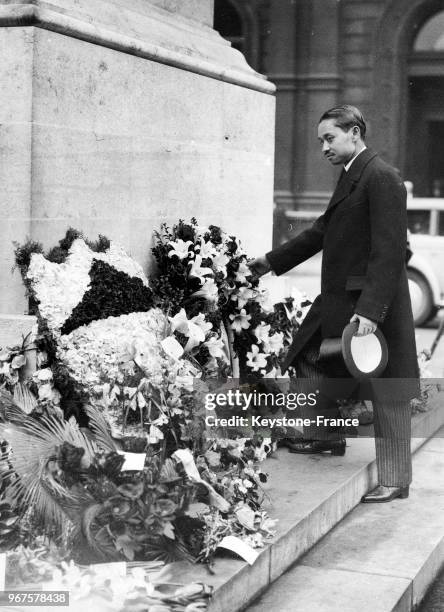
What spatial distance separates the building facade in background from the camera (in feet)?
68.0

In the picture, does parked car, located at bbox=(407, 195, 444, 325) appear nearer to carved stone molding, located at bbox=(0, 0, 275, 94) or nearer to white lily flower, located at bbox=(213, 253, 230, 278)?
carved stone molding, located at bbox=(0, 0, 275, 94)

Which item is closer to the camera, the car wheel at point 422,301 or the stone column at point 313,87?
the car wheel at point 422,301

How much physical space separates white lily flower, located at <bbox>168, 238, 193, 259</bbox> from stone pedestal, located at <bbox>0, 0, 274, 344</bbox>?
0.14m

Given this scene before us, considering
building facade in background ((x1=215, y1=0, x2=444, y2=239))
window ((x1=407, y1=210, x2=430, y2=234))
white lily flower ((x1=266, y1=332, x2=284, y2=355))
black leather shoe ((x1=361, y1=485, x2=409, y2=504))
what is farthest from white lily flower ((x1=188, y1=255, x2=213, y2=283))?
building facade in background ((x1=215, y1=0, x2=444, y2=239))

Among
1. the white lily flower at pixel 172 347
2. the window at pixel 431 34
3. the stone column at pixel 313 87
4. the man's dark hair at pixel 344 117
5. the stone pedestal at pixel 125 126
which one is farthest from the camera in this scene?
the window at pixel 431 34

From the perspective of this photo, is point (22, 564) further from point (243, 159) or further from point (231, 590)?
point (243, 159)

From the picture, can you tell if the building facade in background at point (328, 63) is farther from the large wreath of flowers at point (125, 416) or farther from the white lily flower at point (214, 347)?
the white lily flower at point (214, 347)

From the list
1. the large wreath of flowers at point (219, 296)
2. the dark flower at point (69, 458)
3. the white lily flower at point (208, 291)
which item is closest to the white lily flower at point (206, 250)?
the large wreath of flowers at point (219, 296)

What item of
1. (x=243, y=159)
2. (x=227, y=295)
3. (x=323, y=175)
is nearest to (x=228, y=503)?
(x=227, y=295)

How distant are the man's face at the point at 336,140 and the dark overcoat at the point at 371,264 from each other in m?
0.07

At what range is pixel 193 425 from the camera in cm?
374

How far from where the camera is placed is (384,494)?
4.94 meters

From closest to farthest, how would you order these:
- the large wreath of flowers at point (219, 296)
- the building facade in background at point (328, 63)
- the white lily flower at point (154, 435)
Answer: the white lily flower at point (154, 435) < the large wreath of flowers at point (219, 296) < the building facade in background at point (328, 63)

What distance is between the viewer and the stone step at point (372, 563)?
3.67m
